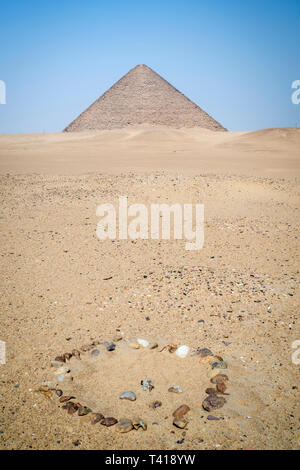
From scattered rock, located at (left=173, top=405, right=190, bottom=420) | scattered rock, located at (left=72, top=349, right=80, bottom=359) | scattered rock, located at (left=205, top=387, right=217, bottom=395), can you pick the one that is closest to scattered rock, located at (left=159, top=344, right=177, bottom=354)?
scattered rock, located at (left=205, top=387, right=217, bottom=395)

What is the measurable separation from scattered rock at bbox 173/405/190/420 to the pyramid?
60.9 metres

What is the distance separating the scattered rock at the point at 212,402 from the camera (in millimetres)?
2347

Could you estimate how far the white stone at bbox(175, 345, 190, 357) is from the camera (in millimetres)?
2863

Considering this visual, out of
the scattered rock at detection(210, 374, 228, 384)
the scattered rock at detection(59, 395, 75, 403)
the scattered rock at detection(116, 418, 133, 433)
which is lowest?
the scattered rock at detection(116, 418, 133, 433)

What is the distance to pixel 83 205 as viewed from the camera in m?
7.27

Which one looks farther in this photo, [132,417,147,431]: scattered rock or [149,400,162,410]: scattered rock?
[149,400,162,410]: scattered rock

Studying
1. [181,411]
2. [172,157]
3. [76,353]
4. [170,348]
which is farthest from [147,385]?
[172,157]

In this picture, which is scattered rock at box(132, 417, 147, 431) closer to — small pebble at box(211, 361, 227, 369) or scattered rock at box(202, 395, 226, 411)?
scattered rock at box(202, 395, 226, 411)

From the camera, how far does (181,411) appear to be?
2305mm

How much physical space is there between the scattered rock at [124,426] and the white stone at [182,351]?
77 centimetres
